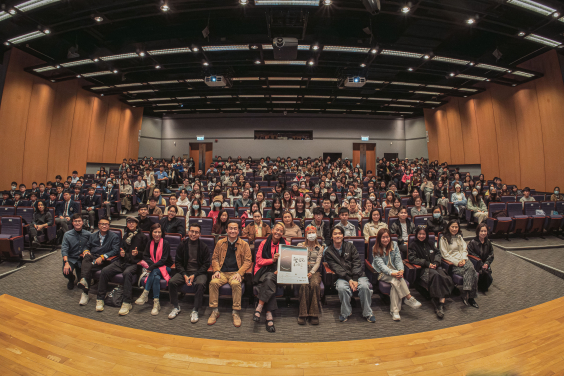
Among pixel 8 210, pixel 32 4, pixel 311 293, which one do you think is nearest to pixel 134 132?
pixel 32 4

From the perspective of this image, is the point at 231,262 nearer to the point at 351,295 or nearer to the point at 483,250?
the point at 351,295

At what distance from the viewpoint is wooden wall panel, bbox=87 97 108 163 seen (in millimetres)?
10914

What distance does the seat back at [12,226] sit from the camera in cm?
Result: 463

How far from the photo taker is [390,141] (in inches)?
620

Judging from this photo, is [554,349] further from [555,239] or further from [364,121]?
[364,121]

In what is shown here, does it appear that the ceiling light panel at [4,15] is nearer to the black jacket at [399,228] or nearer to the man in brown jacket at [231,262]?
the man in brown jacket at [231,262]

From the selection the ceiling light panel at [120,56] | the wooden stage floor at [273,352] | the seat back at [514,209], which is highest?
the ceiling light panel at [120,56]

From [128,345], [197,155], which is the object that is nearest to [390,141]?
[197,155]

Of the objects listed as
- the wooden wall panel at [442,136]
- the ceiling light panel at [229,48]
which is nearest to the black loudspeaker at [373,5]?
the ceiling light panel at [229,48]

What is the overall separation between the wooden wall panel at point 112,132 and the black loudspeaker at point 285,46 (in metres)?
10.4

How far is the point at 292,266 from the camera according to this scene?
2.84 meters

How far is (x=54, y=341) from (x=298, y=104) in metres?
12.8

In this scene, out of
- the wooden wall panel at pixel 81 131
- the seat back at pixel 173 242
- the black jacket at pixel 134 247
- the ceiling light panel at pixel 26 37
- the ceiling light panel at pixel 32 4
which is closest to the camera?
the black jacket at pixel 134 247

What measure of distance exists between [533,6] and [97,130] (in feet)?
51.4
